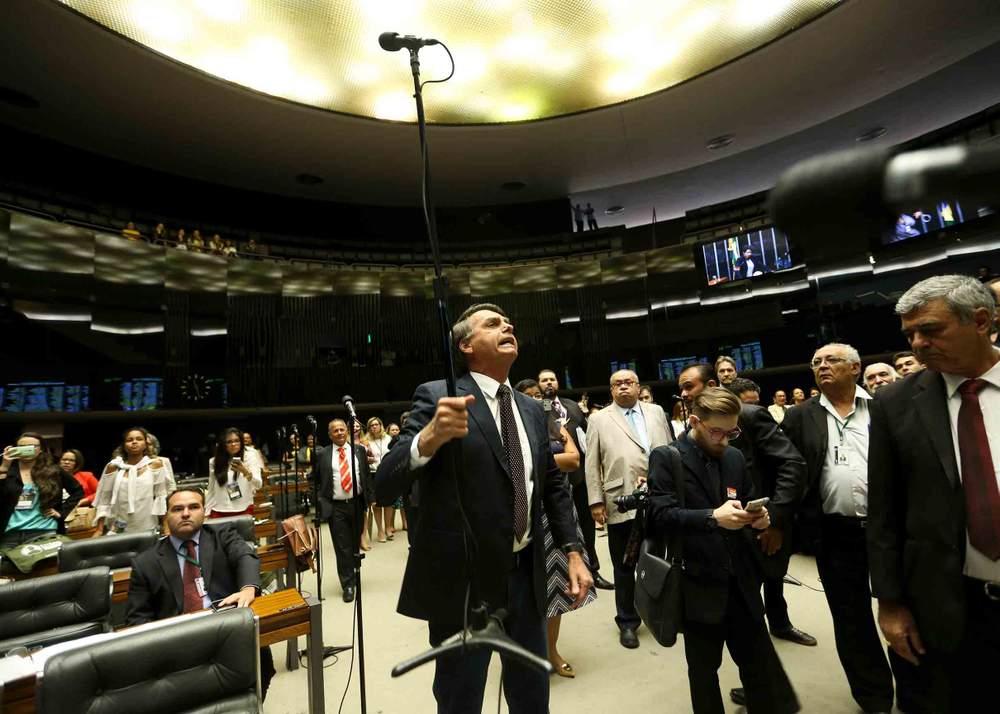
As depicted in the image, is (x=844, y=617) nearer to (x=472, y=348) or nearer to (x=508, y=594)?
(x=508, y=594)

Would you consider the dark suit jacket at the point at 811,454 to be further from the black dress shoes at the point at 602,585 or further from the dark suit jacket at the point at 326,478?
the dark suit jacket at the point at 326,478

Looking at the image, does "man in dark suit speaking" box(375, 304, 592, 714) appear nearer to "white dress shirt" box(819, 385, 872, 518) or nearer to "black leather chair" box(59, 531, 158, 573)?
"white dress shirt" box(819, 385, 872, 518)

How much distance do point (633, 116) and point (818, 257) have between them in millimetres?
4611

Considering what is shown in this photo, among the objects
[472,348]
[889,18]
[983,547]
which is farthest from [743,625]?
[889,18]

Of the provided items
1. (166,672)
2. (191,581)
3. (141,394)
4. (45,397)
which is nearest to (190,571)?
(191,581)

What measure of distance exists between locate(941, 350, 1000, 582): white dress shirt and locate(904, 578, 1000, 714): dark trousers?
0.15 feet

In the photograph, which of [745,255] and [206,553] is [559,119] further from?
[206,553]

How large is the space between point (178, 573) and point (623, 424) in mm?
2640

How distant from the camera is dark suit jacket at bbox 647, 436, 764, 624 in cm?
188

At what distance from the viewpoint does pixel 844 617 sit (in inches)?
87.9

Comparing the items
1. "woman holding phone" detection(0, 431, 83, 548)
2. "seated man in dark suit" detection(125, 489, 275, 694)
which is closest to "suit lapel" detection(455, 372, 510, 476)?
"seated man in dark suit" detection(125, 489, 275, 694)

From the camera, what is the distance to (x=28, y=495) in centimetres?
399

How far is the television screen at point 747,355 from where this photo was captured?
10664mm

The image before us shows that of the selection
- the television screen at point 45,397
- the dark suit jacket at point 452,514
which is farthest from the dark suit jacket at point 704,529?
the television screen at point 45,397
